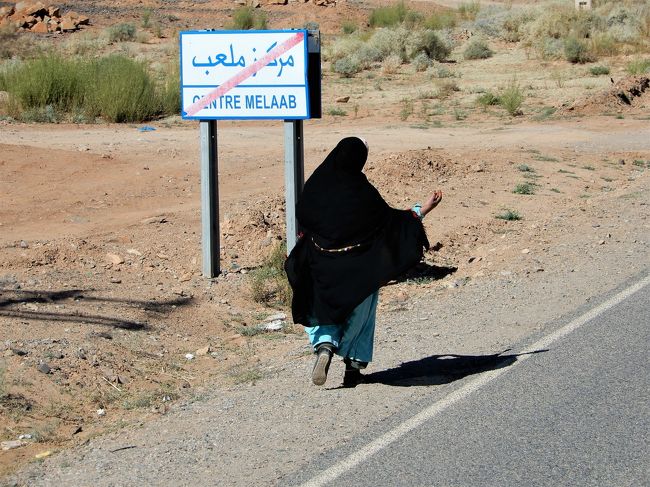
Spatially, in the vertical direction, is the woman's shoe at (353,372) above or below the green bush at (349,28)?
above

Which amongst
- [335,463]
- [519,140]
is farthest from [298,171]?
[519,140]

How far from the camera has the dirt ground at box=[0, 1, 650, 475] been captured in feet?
27.4

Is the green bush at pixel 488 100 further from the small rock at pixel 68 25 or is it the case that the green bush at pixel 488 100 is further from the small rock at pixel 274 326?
the small rock at pixel 68 25

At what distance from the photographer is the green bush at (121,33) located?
45.3m

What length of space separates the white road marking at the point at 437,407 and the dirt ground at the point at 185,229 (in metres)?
1.63

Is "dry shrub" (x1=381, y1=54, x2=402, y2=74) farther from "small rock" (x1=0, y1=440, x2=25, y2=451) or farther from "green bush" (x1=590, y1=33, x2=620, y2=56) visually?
"small rock" (x1=0, y1=440, x2=25, y2=451)

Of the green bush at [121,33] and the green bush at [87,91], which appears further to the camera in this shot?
the green bush at [121,33]

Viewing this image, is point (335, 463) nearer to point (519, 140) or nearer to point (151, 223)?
point (151, 223)

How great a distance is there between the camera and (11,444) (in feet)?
23.4

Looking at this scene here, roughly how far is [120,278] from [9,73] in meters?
17.0

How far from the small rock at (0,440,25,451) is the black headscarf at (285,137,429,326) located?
77.8 inches

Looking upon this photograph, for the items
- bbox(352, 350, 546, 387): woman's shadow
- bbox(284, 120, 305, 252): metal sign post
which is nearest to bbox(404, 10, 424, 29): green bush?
bbox(284, 120, 305, 252): metal sign post

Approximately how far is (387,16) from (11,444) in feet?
169

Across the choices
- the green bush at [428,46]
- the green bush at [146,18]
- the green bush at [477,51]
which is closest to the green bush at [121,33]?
the green bush at [146,18]
